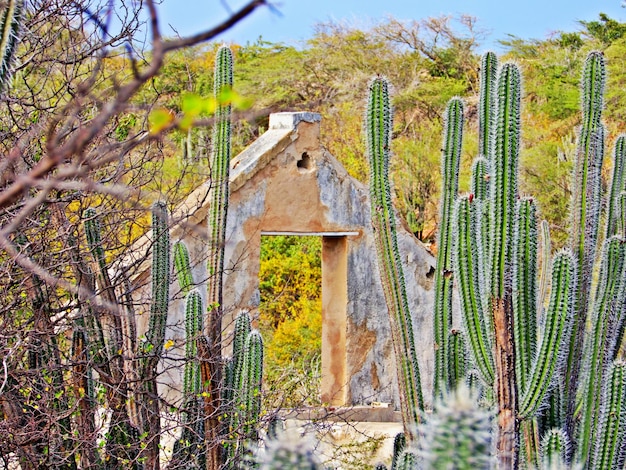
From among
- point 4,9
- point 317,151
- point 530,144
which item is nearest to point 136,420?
point 4,9

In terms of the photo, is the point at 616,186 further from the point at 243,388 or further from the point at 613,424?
the point at 243,388

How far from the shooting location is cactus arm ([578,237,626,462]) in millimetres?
4754

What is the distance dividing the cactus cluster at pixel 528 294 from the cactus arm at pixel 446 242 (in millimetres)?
10

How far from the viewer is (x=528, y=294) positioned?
4.27 metres

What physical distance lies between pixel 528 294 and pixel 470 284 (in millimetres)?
351

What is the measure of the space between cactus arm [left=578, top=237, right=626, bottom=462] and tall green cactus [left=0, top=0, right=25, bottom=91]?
3509mm

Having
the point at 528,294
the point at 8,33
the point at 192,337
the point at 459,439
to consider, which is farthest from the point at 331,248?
the point at 459,439

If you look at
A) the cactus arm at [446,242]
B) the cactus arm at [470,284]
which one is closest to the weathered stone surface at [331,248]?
the cactus arm at [446,242]

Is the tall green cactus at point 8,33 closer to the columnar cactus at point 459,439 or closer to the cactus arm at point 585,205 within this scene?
the columnar cactus at point 459,439

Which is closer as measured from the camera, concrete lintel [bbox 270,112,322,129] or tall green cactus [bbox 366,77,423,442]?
tall green cactus [bbox 366,77,423,442]

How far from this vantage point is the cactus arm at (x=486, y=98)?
16.1ft

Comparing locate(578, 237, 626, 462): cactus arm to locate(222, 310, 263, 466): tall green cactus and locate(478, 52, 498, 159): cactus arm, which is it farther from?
locate(222, 310, 263, 466): tall green cactus

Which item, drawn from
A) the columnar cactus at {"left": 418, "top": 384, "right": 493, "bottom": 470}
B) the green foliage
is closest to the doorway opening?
the columnar cactus at {"left": 418, "top": 384, "right": 493, "bottom": 470}

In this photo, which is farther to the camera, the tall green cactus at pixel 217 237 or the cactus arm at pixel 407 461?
the tall green cactus at pixel 217 237
